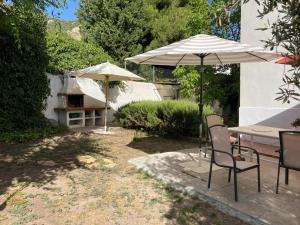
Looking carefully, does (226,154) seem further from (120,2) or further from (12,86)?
(120,2)

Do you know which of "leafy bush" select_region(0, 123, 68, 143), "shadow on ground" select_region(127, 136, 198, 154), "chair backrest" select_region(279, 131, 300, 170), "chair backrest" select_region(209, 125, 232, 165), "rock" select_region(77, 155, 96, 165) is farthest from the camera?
"leafy bush" select_region(0, 123, 68, 143)

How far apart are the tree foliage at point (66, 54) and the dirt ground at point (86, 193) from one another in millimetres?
4999

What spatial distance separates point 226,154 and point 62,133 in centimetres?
712

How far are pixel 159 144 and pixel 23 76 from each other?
16.5 feet

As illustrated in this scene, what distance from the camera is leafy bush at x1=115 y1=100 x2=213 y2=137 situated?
9141mm

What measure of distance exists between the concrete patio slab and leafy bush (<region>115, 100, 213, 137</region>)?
100.0 inches

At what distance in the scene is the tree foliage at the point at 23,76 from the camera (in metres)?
9.05

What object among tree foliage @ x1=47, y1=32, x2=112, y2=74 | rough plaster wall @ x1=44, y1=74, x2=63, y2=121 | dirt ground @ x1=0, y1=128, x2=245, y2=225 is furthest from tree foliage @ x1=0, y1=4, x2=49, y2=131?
dirt ground @ x1=0, y1=128, x2=245, y2=225

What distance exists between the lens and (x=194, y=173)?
543cm

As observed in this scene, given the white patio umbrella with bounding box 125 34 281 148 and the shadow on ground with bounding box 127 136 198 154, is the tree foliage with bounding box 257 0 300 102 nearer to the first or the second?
the white patio umbrella with bounding box 125 34 281 148

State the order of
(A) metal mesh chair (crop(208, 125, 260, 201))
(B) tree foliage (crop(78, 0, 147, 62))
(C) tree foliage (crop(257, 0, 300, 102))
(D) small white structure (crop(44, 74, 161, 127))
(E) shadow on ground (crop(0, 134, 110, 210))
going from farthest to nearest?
(B) tree foliage (crop(78, 0, 147, 62))
(D) small white structure (crop(44, 74, 161, 127))
(E) shadow on ground (crop(0, 134, 110, 210))
(A) metal mesh chair (crop(208, 125, 260, 201))
(C) tree foliage (crop(257, 0, 300, 102))

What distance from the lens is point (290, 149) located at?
4.16 m

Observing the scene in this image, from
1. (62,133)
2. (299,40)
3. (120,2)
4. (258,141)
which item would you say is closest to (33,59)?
(62,133)

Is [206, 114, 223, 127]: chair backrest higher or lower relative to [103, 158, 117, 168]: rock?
higher
